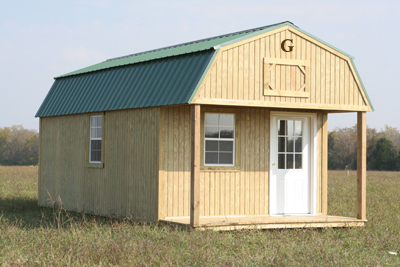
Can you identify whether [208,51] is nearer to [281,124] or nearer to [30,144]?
[281,124]

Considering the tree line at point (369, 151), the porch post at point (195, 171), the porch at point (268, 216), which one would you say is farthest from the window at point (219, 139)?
the tree line at point (369, 151)

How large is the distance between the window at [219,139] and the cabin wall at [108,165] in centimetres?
120

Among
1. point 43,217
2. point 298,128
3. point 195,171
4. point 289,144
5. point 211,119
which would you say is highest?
point 211,119

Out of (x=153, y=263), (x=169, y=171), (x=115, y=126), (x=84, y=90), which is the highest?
(x=84, y=90)

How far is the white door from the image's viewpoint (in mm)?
13383

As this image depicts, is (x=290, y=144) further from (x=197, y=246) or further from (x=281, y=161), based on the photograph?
(x=197, y=246)

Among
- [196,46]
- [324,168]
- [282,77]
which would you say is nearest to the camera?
[282,77]

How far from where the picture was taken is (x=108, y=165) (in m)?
14.3

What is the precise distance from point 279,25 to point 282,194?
157 inches

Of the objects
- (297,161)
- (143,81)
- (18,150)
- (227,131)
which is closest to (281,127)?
(297,161)

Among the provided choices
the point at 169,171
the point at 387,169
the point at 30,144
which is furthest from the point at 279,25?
the point at 30,144

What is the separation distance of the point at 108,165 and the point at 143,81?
99.4 inches

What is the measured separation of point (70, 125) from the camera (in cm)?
1631

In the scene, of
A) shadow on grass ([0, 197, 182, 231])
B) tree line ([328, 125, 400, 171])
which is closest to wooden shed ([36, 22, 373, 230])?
shadow on grass ([0, 197, 182, 231])
